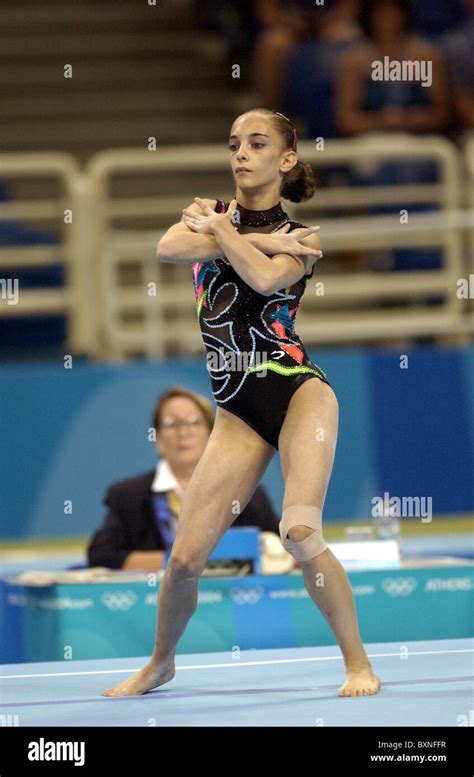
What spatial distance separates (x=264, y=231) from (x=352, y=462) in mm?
4645

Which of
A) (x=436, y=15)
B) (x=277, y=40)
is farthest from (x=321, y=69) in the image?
(x=436, y=15)

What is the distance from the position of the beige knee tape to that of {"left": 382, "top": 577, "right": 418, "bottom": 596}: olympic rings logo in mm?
1972

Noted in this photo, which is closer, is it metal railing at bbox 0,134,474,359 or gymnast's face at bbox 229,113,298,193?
gymnast's face at bbox 229,113,298,193

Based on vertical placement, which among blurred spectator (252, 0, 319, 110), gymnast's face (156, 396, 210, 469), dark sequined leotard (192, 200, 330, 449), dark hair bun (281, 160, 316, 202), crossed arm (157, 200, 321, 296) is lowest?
gymnast's face (156, 396, 210, 469)

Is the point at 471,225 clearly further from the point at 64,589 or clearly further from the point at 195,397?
the point at 64,589

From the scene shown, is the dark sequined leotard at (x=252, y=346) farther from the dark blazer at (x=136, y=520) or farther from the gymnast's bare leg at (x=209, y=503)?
the dark blazer at (x=136, y=520)

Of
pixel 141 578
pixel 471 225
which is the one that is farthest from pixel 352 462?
pixel 141 578

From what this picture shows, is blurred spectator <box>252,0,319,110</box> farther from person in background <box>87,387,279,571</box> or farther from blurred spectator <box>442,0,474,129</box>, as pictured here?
person in background <box>87,387,279,571</box>

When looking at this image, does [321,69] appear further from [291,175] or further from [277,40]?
[291,175]

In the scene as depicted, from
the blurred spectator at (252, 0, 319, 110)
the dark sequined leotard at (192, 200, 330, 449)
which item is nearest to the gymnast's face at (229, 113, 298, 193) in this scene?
the dark sequined leotard at (192, 200, 330, 449)

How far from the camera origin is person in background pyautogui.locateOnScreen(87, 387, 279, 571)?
6.93 meters

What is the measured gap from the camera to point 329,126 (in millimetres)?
11281

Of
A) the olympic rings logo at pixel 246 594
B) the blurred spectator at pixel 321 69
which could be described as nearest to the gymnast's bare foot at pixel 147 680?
the olympic rings logo at pixel 246 594

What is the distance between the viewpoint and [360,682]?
4711 mm
